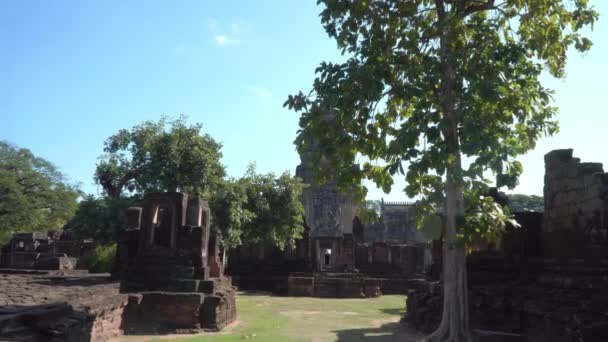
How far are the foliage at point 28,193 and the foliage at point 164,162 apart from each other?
28.5ft

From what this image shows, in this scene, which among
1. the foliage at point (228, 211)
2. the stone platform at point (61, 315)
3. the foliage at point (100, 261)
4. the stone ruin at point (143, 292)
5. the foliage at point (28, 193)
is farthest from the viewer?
the foliage at point (28, 193)

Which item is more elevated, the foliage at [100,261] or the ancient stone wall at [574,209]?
the ancient stone wall at [574,209]

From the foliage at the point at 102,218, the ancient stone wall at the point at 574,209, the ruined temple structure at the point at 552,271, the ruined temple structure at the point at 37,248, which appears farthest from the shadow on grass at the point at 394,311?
the ruined temple structure at the point at 37,248

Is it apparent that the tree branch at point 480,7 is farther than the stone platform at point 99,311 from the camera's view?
Yes

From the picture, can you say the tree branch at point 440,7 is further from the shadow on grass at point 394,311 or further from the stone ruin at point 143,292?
the shadow on grass at point 394,311

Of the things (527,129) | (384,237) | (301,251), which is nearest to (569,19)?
(527,129)

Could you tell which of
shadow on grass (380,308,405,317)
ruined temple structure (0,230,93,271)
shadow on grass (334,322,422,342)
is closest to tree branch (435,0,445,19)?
shadow on grass (334,322,422,342)

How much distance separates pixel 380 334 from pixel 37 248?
21.7m

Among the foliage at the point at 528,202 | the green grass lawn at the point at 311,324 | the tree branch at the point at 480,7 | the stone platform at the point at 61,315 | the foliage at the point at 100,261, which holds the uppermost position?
the foliage at the point at 528,202

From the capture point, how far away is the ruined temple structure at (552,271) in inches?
315

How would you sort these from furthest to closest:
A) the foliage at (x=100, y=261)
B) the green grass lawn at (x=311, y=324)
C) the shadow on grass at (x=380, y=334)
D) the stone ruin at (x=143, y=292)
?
1. the foliage at (x=100, y=261)
2. the shadow on grass at (x=380, y=334)
3. the green grass lawn at (x=311, y=324)
4. the stone ruin at (x=143, y=292)

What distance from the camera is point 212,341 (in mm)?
10008

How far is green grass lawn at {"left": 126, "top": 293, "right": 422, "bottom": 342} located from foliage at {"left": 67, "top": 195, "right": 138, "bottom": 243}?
21.1ft

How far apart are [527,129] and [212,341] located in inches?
266
